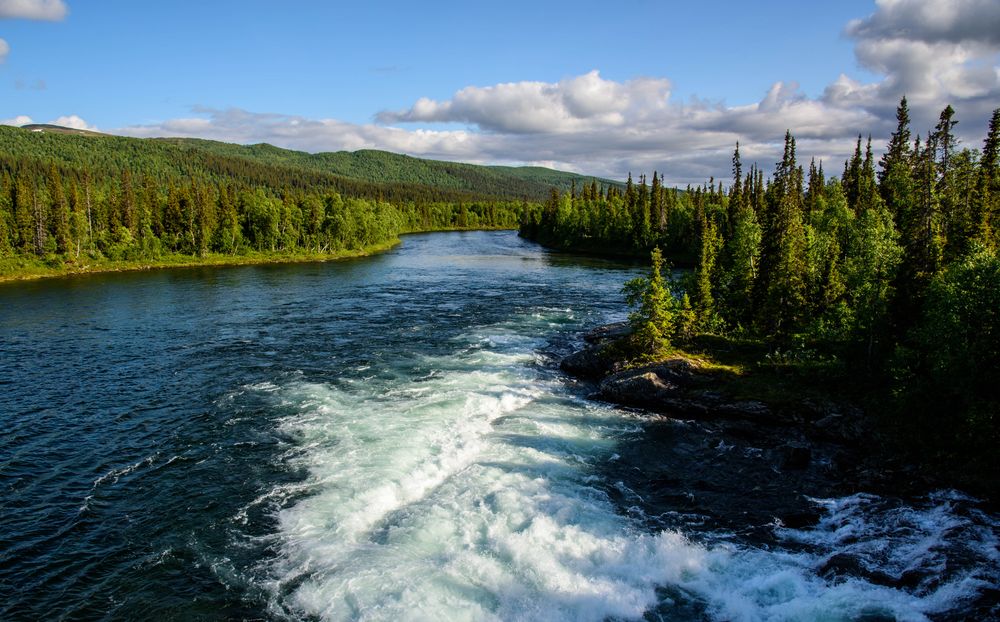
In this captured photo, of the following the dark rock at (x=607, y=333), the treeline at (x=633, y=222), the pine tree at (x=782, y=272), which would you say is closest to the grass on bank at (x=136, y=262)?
the treeline at (x=633, y=222)

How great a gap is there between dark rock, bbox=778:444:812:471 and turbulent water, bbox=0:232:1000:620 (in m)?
3.50

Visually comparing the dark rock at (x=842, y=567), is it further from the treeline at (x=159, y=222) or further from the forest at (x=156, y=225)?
the treeline at (x=159, y=222)

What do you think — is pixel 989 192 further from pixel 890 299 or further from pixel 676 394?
pixel 676 394

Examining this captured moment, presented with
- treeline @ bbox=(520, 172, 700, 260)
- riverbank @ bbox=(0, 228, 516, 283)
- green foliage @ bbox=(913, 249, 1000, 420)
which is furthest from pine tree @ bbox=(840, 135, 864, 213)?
riverbank @ bbox=(0, 228, 516, 283)

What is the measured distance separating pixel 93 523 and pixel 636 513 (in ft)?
75.3

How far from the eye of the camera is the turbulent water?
20.5 m

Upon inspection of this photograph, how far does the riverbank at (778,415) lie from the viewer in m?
28.2

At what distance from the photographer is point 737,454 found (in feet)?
105

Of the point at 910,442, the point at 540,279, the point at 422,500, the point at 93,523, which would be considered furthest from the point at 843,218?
the point at 93,523

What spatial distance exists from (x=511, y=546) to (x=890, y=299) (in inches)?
1165

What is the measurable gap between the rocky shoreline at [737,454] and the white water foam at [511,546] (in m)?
1.75

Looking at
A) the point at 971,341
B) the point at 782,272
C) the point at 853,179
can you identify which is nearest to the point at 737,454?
the point at 971,341

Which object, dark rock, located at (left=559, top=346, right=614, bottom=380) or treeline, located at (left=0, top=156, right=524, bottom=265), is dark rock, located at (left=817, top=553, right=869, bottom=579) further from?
treeline, located at (left=0, top=156, right=524, bottom=265)

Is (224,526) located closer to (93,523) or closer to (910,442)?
(93,523)
